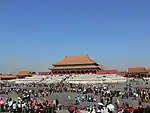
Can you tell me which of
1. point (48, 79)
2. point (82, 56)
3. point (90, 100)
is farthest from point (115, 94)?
point (82, 56)

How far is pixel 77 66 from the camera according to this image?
85.0m

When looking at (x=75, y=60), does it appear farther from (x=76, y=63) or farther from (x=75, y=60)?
(x=76, y=63)

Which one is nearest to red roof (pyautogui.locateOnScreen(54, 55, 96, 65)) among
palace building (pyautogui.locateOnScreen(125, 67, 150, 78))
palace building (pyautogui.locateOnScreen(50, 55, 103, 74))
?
palace building (pyautogui.locateOnScreen(50, 55, 103, 74))

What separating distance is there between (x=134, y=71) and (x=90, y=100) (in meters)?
56.6

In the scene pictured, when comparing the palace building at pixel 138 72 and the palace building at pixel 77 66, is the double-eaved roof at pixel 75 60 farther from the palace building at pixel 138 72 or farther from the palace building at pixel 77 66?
the palace building at pixel 138 72

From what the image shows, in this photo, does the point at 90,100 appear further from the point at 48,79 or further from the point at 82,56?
the point at 82,56

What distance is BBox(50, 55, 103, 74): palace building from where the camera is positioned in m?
82.0

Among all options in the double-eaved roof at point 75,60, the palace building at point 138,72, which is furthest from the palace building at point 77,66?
the palace building at point 138,72

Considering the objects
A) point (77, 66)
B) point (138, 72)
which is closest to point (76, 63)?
point (77, 66)

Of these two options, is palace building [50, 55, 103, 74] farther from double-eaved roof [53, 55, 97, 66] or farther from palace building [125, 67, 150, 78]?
palace building [125, 67, 150, 78]

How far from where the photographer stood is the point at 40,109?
16.0 meters

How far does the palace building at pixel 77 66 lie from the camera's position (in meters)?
82.0

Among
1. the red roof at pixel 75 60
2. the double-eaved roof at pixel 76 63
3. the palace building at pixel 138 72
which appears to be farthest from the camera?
A: the red roof at pixel 75 60

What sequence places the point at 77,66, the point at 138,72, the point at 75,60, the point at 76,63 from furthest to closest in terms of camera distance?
the point at 75,60 → the point at 76,63 → the point at 77,66 → the point at 138,72
